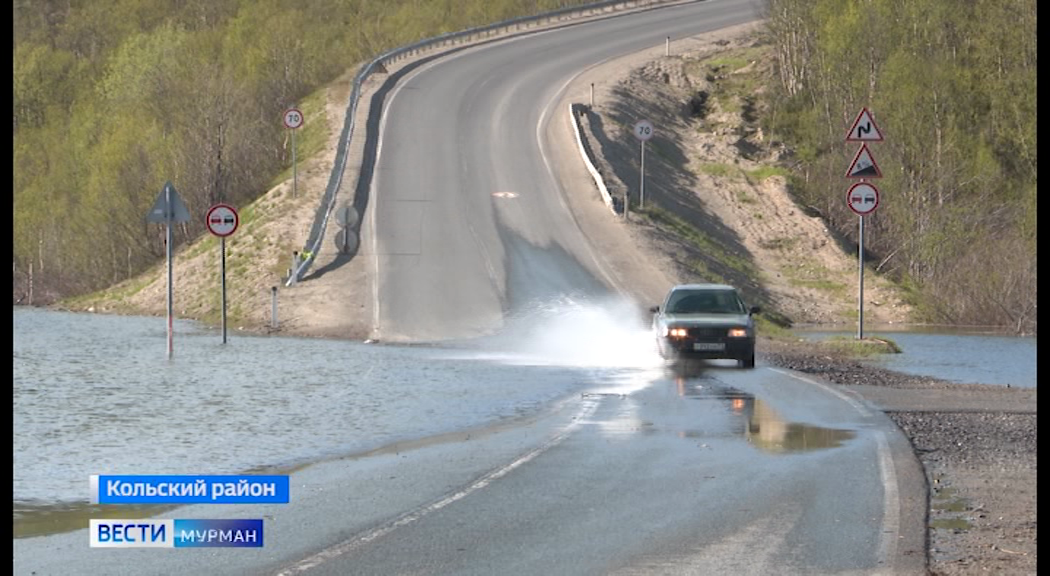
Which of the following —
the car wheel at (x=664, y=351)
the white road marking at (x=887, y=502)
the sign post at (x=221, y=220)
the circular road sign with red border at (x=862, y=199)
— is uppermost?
the circular road sign with red border at (x=862, y=199)

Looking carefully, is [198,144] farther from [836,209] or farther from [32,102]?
[32,102]

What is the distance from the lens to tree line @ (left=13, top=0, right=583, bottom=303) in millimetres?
61719

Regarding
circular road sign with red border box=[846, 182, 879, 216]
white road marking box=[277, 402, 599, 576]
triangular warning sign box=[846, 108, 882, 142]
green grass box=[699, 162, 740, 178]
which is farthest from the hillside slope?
white road marking box=[277, 402, 599, 576]

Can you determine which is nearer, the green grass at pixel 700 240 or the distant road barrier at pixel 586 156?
the distant road barrier at pixel 586 156

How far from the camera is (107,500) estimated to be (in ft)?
43.9

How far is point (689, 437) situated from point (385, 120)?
1793 inches

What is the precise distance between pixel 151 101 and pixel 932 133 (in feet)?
116

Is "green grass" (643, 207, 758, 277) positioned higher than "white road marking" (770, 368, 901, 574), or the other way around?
"green grass" (643, 207, 758, 277)

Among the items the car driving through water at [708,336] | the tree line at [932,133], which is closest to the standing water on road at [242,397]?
the car driving through water at [708,336]

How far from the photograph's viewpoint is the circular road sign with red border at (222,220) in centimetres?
3362
